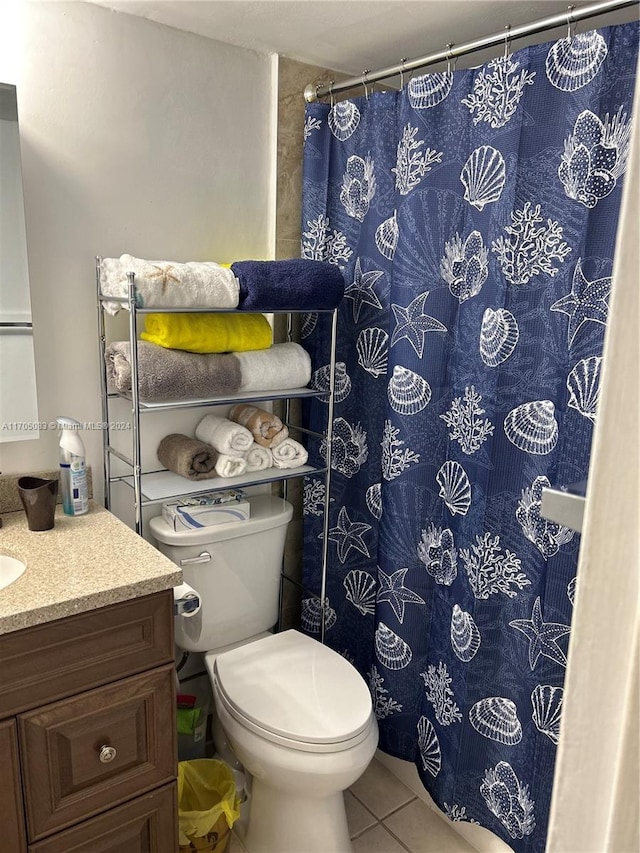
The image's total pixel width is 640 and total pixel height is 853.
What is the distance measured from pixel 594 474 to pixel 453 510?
57.0 inches

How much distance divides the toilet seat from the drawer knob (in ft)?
1.21

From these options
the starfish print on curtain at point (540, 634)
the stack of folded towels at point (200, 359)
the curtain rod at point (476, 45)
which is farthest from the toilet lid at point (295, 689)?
the curtain rod at point (476, 45)

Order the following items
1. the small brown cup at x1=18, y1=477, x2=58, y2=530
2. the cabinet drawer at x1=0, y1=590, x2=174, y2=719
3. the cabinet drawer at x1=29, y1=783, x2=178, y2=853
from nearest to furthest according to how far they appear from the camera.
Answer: the cabinet drawer at x1=0, y1=590, x2=174, y2=719 < the cabinet drawer at x1=29, y1=783, x2=178, y2=853 < the small brown cup at x1=18, y1=477, x2=58, y2=530

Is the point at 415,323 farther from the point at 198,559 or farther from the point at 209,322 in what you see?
the point at 198,559

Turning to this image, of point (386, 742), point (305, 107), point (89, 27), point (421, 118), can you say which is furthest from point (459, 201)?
point (386, 742)

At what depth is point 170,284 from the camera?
1617mm

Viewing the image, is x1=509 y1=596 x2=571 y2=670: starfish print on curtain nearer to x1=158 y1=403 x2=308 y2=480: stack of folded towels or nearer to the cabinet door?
x1=158 y1=403 x2=308 y2=480: stack of folded towels

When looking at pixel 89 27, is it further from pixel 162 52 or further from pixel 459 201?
pixel 459 201

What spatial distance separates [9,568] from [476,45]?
1644 millimetres

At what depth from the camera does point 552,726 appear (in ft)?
5.22

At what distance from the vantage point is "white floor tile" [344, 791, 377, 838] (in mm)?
1943

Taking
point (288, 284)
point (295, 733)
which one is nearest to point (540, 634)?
point (295, 733)

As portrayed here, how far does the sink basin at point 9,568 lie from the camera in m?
1.41

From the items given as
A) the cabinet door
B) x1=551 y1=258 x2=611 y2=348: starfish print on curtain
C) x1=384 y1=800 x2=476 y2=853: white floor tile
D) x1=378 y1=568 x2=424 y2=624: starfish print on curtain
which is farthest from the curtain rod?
x1=384 y1=800 x2=476 y2=853: white floor tile
